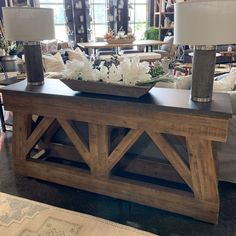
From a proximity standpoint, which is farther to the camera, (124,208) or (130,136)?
(124,208)

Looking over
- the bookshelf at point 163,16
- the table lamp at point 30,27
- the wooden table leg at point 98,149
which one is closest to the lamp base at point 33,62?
the table lamp at point 30,27

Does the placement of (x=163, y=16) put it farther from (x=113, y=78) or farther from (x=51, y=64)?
(x=113, y=78)

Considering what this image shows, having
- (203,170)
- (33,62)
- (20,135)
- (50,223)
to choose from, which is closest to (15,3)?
(33,62)

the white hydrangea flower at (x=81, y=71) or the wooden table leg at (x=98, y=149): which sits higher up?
the white hydrangea flower at (x=81, y=71)

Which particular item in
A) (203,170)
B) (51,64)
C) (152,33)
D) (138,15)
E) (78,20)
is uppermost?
(138,15)

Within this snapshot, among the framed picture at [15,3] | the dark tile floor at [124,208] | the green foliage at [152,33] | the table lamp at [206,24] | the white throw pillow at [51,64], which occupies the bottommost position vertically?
the dark tile floor at [124,208]

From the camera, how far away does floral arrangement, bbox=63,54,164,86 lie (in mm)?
1784

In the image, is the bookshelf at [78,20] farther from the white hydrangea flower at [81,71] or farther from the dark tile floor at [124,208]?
the white hydrangea flower at [81,71]

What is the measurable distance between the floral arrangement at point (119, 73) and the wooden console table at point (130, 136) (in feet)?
0.43

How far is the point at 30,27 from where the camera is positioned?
210cm

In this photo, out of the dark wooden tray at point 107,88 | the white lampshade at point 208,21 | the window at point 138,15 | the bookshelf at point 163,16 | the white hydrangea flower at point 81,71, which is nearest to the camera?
the white lampshade at point 208,21

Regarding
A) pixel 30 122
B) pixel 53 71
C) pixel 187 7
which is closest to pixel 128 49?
pixel 53 71

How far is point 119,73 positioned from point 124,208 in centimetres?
105

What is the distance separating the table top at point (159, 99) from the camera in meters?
1.60
